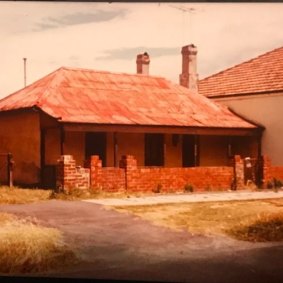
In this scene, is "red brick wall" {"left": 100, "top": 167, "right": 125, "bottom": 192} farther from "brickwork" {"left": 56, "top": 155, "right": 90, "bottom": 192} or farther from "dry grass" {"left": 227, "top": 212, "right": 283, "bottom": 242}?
"dry grass" {"left": 227, "top": 212, "right": 283, "bottom": 242}

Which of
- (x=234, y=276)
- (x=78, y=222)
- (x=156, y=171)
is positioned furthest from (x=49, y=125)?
(x=234, y=276)

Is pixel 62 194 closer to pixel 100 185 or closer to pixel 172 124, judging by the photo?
pixel 100 185

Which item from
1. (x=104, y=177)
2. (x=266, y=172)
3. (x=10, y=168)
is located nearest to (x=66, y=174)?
(x=104, y=177)

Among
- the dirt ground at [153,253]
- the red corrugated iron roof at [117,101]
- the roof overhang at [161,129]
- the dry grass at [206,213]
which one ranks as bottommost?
the dirt ground at [153,253]

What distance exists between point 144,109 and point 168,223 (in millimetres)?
7948

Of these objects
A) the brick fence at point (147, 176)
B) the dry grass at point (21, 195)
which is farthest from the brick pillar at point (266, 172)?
the dry grass at point (21, 195)

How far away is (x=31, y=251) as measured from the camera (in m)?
7.51

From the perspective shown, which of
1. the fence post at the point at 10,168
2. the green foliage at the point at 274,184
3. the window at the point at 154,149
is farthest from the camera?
the window at the point at 154,149

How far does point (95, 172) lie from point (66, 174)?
94cm

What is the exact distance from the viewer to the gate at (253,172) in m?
17.2

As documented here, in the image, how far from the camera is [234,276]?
7.08 meters

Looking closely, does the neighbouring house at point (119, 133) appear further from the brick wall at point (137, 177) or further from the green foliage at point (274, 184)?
the green foliage at point (274, 184)

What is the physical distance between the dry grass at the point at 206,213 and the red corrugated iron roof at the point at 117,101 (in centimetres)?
468

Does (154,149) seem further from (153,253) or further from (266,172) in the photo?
(153,253)
